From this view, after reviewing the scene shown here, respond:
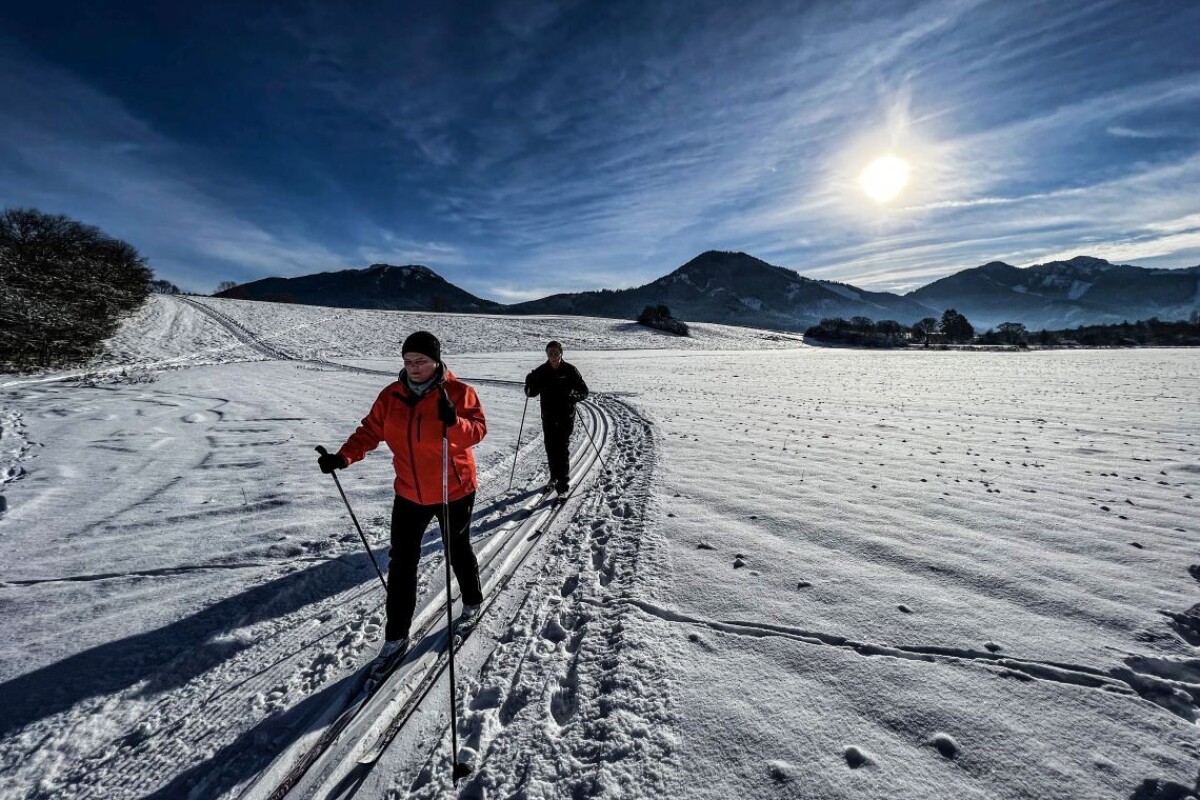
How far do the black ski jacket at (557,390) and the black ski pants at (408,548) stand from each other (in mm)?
3244

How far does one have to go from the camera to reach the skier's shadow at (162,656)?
3082mm

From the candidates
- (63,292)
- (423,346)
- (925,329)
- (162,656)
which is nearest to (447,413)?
(423,346)

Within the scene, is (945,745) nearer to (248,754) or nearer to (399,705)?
(399,705)

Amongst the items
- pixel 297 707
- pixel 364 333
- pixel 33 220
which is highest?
pixel 33 220

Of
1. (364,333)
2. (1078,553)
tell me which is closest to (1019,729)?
(1078,553)

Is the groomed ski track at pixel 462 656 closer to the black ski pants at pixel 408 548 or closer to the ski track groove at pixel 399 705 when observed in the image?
the ski track groove at pixel 399 705

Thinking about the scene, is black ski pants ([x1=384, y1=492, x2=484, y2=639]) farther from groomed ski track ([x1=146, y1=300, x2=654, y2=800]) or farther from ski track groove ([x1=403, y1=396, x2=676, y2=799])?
ski track groove ([x1=403, y1=396, x2=676, y2=799])

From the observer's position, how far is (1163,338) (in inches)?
3120

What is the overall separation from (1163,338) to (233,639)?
125 m

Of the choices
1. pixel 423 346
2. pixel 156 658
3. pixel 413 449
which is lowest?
pixel 156 658

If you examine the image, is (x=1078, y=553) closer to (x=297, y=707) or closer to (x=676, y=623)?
(x=676, y=623)

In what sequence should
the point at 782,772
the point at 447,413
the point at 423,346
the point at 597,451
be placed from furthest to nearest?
the point at 597,451
the point at 423,346
the point at 447,413
the point at 782,772

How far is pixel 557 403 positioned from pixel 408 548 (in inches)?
146

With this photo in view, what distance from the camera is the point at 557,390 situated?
7.11 m
